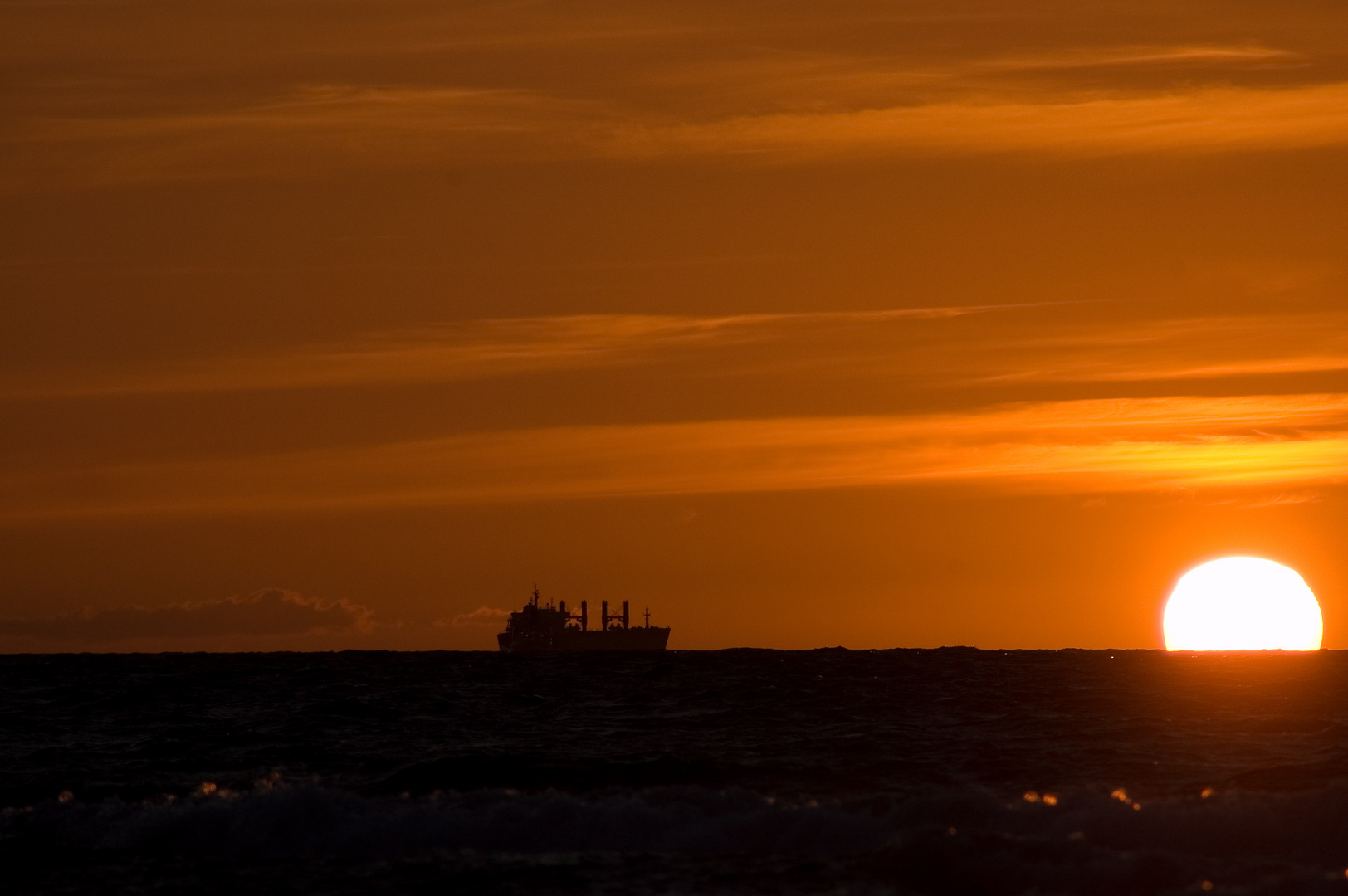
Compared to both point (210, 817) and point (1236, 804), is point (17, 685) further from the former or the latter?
point (1236, 804)

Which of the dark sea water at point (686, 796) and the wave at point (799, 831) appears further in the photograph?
the dark sea water at point (686, 796)

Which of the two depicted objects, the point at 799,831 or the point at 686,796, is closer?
the point at 799,831

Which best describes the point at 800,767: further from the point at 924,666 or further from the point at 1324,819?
the point at 924,666

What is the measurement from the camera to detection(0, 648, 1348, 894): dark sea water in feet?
81.1

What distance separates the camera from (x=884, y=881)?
23906 millimetres

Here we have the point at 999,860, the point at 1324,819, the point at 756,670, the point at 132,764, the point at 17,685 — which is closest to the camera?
the point at 999,860

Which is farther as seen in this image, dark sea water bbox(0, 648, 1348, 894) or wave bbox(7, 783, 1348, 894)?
dark sea water bbox(0, 648, 1348, 894)

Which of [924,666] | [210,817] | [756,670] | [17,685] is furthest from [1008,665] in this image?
[210,817]

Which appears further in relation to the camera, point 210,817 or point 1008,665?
point 1008,665

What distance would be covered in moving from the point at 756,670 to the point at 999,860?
7077 cm

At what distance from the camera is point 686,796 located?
30250mm

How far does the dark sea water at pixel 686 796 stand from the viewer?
24.7m

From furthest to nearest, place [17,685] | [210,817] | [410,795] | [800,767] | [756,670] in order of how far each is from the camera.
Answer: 1. [756,670]
2. [17,685]
3. [800,767]
4. [410,795]
5. [210,817]

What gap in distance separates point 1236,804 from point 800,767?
38.0 feet
